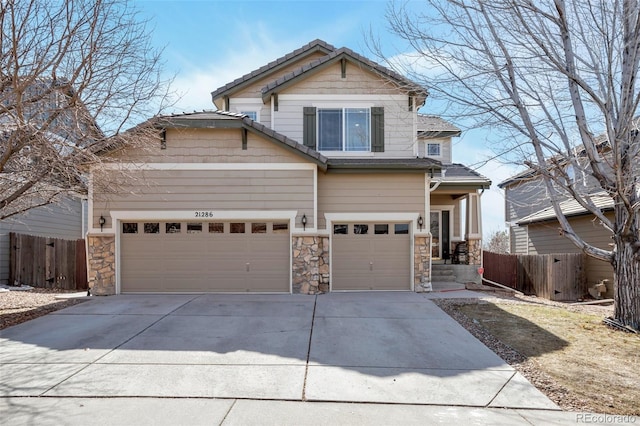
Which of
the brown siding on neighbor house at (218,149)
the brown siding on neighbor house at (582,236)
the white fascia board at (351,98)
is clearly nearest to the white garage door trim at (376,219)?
the brown siding on neighbor house at (218,149)

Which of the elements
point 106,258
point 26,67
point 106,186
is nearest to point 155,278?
point 106,258

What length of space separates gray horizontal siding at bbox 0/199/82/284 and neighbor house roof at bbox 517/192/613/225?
52.7 ft

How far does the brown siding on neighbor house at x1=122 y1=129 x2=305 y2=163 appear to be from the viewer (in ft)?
35.9

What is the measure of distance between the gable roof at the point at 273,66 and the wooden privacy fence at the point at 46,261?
6.83m

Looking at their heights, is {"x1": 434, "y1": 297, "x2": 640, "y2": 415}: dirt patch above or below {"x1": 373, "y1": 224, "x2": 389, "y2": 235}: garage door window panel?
below

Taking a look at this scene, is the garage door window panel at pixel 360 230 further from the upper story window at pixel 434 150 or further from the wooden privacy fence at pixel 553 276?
the upper story window at pixel 434 150

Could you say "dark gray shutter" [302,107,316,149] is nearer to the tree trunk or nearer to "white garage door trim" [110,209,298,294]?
"white garage door trim" [110,209,298,294]

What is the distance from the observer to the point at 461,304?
9.90 metres

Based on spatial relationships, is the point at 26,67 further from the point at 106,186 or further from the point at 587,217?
the point at 587,217

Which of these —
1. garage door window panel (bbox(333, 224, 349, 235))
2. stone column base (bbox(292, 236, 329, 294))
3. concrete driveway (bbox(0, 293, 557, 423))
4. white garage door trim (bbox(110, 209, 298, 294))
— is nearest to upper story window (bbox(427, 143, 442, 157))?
garage door window panel (bbox(333, 224, 349, 235))

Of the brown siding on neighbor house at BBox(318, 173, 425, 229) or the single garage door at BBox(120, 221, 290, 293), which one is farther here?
the brown siding on neighbor house at BBox(318, 173, 425, 229)

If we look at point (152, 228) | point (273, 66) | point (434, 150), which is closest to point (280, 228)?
point (152, 228)

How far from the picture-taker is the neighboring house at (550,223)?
1018cm

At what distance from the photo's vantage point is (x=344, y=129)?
1256 centimetres
